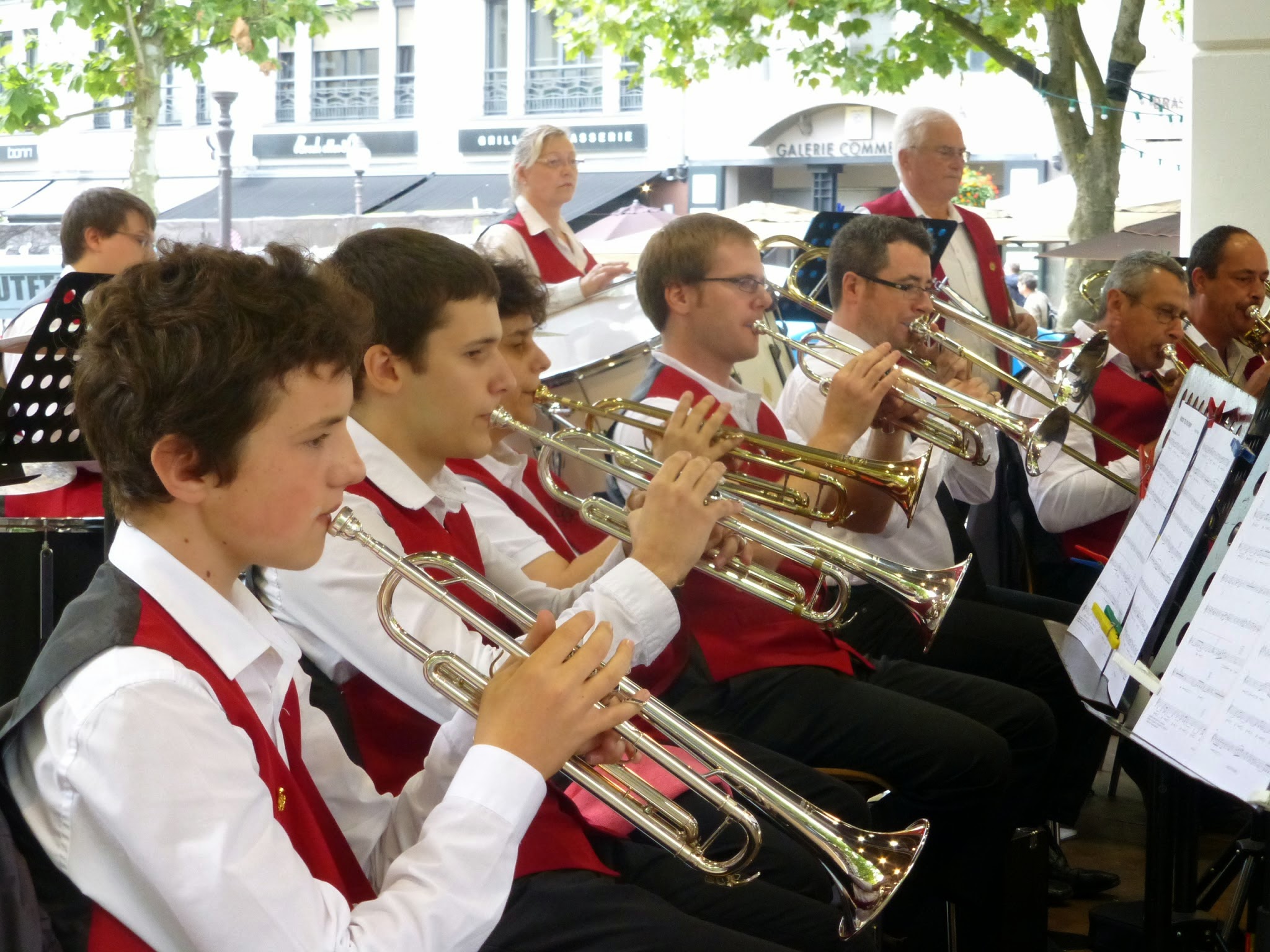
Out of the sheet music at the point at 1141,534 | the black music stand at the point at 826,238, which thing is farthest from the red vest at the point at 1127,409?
the sheet music at the point at 1141,534

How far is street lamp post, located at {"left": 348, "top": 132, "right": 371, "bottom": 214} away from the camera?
16609 millimetres

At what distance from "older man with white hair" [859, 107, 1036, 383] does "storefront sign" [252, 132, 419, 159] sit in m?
15.2

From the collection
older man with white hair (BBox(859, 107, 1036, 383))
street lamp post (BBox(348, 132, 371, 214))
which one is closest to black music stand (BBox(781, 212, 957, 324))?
older man with white hair (BBox(859, 107, 1036, 383))

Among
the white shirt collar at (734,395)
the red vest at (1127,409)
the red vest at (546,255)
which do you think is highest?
the red vest at (546,255)

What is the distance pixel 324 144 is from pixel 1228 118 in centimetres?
1647

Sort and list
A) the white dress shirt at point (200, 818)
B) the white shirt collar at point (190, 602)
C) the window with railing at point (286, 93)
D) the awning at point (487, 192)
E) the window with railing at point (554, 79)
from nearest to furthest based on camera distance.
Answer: the white dress shirt at point (200, 818), the white shirt collar at point (190, 602), the awning at point (487, 192), the window with railing at point (554, 79), the window with railing at point (286, 93)

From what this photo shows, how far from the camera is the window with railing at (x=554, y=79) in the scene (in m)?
18.9

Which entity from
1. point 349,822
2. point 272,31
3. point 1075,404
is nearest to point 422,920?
point 349,822

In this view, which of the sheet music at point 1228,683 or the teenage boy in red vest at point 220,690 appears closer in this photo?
the teenage boy in red vest at point 220,690

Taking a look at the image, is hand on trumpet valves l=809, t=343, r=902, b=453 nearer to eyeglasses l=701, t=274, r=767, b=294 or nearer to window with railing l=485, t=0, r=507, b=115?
eyeglasses l=701, t=274, r=767, b=294

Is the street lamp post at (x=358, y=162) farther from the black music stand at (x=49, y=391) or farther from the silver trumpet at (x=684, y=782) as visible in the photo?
the silver trumpet at (x=684, y=782)

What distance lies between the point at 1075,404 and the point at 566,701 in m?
2.58

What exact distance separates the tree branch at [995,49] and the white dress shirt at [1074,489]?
5546 mm

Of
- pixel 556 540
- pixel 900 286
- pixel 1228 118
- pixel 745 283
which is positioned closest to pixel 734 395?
pixel 745 283
